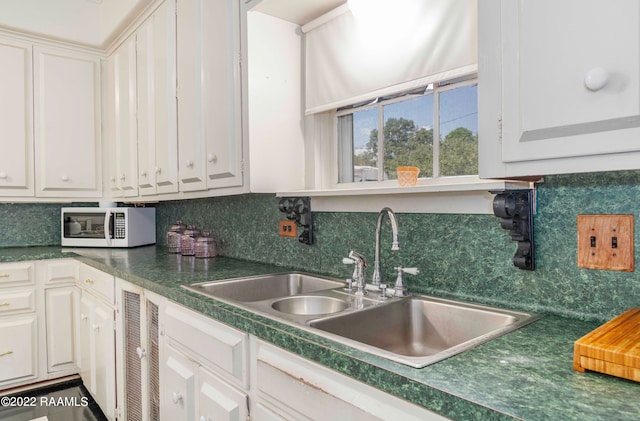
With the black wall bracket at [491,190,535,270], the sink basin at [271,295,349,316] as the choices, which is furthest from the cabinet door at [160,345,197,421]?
the black wall bracket at [491,190,535,270]

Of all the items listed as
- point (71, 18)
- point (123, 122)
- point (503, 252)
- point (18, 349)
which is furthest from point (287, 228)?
point (71, 18)

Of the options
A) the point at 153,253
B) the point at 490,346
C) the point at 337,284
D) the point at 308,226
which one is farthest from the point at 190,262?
the point at 490,346

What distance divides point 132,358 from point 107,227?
1.37 meters

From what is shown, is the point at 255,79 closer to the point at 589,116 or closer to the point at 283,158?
the point at 283,158

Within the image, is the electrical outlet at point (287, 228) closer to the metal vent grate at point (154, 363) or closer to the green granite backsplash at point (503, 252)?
the green granite backsplash at point (503, 252)

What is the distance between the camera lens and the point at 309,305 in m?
1.51

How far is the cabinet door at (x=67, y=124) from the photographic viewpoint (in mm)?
3070

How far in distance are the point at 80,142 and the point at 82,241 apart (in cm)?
74

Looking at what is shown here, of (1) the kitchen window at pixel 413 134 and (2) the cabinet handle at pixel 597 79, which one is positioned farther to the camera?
(1) the kitchen window at pixel 413 134

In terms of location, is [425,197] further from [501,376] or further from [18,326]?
[18,326]

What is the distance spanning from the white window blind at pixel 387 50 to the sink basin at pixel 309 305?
0.79 m

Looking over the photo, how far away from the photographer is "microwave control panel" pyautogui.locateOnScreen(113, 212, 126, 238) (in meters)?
3.07

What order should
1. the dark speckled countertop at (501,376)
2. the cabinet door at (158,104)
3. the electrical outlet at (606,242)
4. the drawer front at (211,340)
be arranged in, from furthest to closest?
the cabinet door at (158,104)
the drawer front at (211,340)
the electrical outlet at (606,242)
the dark speckled countertop at (501,376)

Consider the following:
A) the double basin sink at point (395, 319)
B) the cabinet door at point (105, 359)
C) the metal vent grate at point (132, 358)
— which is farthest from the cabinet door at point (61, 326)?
the double basin sink at point (395, 319)
